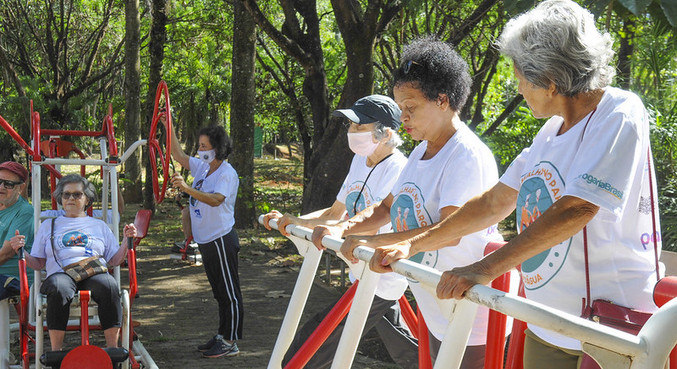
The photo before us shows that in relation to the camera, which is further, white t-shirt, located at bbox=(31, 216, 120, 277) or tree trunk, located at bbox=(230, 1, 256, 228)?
tree trunk, located at bbox=(230, 1, 256, 228)

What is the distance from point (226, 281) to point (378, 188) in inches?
95.6

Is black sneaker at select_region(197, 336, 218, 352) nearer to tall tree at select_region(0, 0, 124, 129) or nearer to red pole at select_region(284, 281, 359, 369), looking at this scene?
red pole at select_region(284, 281, 359, 369)

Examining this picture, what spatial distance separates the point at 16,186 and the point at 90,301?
119cm

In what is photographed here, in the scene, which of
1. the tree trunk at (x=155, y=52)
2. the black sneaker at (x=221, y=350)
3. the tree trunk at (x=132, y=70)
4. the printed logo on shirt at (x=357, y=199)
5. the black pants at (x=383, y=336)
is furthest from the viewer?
the tree trunk at (x=132, y=70)

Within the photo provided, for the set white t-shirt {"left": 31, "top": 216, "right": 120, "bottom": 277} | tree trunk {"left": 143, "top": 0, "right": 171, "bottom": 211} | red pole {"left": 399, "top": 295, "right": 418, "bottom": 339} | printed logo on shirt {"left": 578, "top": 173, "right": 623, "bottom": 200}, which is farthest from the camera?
tree trunk {"left": 143, "top": 0, "right": 171, "bottom": 211}

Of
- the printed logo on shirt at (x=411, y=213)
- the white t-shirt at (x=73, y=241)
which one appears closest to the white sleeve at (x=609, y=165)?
the printed logo on shirt at (x=411, y=213)

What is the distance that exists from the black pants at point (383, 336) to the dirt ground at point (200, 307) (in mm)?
1625

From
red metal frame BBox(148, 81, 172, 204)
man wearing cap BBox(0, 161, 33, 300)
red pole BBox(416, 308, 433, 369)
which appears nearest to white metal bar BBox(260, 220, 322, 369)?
red pole BBox(416, 308, 433, 369)

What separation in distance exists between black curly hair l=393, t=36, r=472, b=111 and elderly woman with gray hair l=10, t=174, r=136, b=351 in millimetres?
2936

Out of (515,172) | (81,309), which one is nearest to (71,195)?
(81,309)

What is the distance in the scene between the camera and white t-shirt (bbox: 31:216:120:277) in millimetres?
5207

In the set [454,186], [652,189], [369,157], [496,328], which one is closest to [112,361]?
[369,157]

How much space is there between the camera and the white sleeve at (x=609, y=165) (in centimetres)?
188

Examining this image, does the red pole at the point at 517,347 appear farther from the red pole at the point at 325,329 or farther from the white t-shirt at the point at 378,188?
the white t-shirt at the point at 378,188
